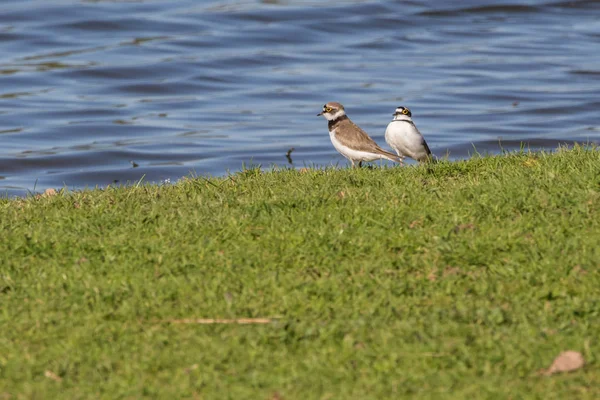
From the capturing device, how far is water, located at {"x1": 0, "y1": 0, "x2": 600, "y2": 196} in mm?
19484

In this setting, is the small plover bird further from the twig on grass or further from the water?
the twig on grass

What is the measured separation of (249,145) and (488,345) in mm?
14116

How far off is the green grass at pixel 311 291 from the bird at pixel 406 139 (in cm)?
300

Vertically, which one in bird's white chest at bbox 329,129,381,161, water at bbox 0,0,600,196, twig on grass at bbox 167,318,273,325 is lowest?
water at bbox 0,0,600,196

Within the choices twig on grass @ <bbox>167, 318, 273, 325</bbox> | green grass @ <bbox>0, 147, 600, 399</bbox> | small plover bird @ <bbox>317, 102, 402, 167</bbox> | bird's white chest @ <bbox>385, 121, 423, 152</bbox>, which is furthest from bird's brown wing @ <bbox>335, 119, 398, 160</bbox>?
twig on grass @ <bbox>167, 318, 273, 325</bbox>

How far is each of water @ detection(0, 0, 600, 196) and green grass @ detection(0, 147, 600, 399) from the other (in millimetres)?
8391

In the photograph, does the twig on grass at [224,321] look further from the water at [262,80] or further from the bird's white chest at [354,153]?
the water at [262,80]

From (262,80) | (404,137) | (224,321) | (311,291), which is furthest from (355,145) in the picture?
(262,80)

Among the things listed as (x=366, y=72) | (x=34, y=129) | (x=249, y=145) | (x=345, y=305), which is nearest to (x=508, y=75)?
(x=366, y=72)

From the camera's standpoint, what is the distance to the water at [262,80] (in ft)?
63.9

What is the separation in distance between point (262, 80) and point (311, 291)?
19.5m

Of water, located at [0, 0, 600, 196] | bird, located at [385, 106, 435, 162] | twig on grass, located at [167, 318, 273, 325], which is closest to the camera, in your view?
twig on grass, located at [167, 318, 273, 325]

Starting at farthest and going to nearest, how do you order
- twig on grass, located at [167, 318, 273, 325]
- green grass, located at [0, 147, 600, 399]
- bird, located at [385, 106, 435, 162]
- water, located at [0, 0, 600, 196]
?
water, located at [0, 0, 600, 196], bird, located at [385, 106, 435, 162], twig on grass, located at [167, 318, 273, 325], green grass, located at [0, 147, 600, 399]

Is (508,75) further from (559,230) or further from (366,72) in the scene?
(559,230)
